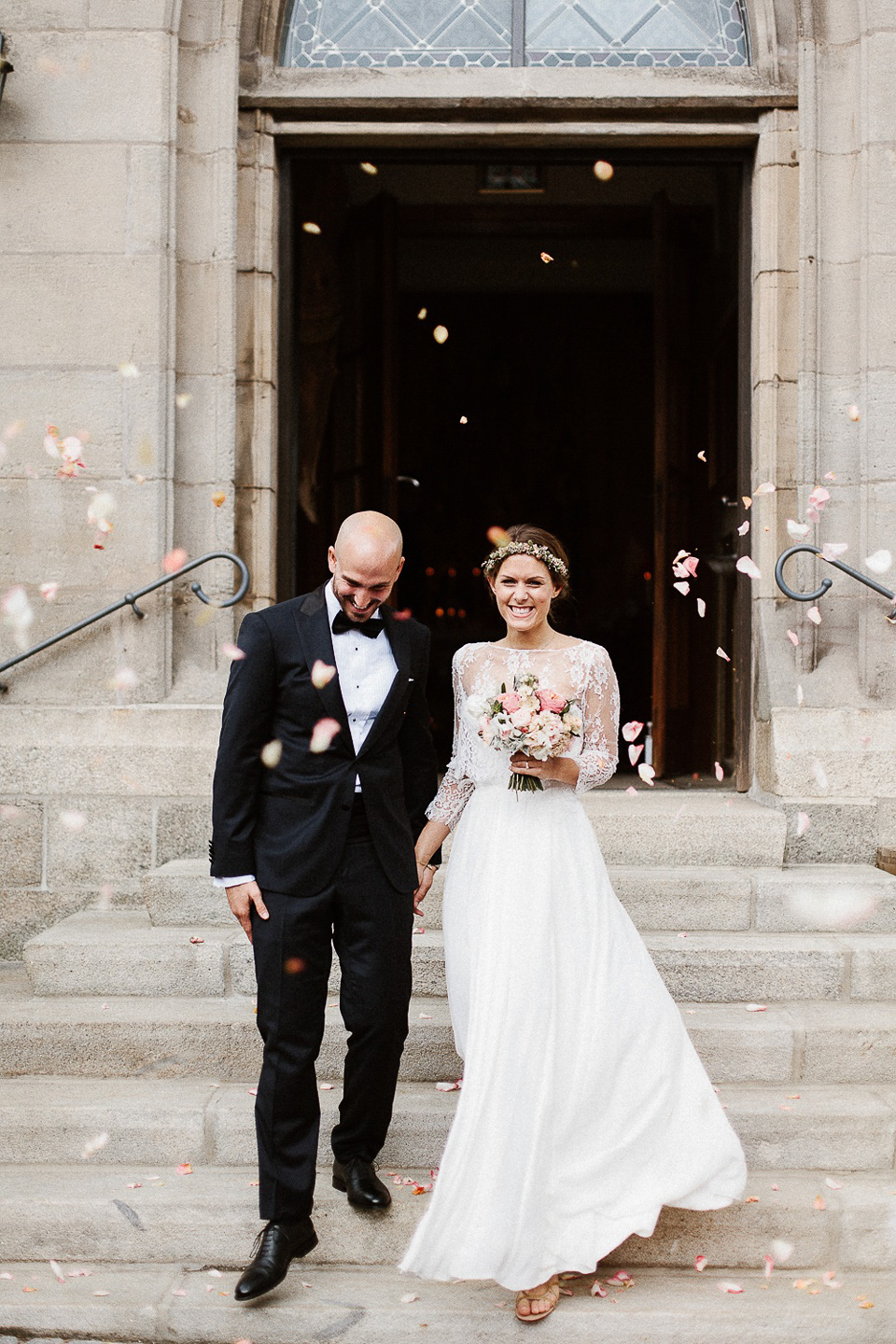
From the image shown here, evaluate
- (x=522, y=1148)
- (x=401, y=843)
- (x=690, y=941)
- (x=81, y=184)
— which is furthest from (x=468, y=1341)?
(x=81, y=184)

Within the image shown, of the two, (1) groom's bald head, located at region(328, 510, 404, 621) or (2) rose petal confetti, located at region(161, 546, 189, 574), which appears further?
(2) rose petal confetti, located at region(161, 546, 189, 574)

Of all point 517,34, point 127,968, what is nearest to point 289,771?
point 127,968

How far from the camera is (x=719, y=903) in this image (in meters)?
4.42

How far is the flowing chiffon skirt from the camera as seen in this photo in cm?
277

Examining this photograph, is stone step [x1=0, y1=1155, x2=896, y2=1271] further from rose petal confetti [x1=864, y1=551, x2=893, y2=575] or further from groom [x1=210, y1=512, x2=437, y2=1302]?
rose petal confetti [x1=864, y1=551, x2=893, y2=575]

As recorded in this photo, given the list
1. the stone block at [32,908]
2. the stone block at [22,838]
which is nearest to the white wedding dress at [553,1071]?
the stone block at [32,908]

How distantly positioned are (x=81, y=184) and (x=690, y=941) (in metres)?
4.10

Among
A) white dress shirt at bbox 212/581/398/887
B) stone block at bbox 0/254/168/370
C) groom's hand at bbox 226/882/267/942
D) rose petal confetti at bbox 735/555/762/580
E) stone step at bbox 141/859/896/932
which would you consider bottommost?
stone step at bbox 141/859/896/932

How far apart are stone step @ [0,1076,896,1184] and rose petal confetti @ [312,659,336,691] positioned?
4.60ft

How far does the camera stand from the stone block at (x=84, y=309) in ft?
16.9

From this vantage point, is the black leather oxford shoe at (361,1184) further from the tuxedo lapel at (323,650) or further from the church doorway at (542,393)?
the church doorway at (542,393)

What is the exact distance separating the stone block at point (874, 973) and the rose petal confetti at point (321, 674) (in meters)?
2.23

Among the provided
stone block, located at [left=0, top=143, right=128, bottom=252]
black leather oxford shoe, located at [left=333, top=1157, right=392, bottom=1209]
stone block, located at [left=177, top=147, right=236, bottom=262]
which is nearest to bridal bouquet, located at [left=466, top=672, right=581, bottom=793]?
black leather oxford shoe, located at [left=333, top=1157, right=392, bottom=1209]

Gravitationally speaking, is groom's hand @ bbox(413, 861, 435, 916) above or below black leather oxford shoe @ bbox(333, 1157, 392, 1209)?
above
